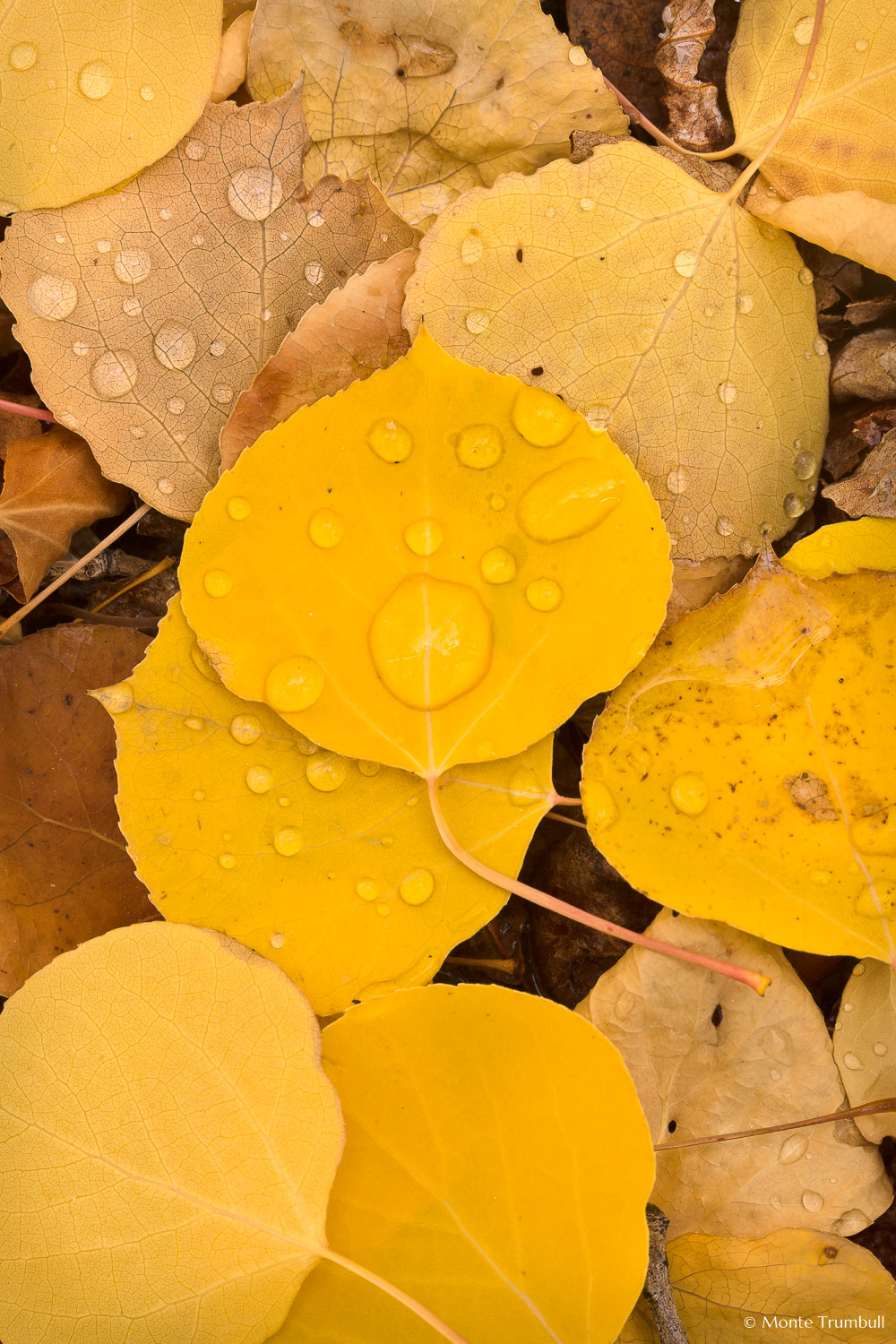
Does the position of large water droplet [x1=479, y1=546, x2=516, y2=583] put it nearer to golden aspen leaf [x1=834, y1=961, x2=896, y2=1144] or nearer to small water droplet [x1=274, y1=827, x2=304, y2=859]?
small water droplet [x1=274, y1=827, x2=304, y2=859]

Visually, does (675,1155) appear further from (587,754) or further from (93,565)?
(93,565)

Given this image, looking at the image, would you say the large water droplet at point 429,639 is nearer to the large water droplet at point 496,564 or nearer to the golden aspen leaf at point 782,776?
the large water droplet at point 496,564

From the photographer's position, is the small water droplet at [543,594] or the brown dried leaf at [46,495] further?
the brown dried leaf at [46,495]

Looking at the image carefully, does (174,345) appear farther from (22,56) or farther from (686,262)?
(686,262)

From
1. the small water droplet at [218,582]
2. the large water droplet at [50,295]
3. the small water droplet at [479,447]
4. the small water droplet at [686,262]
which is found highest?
the large water droplet at [50,295]

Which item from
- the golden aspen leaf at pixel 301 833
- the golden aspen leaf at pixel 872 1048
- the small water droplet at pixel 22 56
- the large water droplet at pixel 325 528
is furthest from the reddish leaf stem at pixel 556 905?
the small water droplet at pixel 22 56
